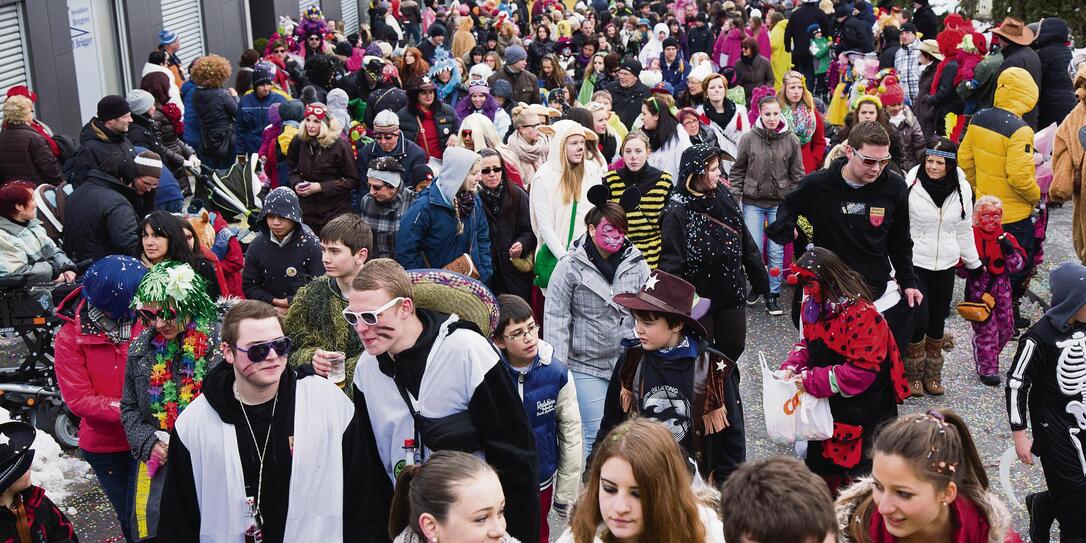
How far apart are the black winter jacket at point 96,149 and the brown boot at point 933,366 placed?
6260mm

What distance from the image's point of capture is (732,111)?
12.0m

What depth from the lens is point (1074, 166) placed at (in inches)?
376

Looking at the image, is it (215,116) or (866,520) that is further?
(215,116)

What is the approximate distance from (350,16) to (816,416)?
27.9 m

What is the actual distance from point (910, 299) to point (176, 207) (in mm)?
5659

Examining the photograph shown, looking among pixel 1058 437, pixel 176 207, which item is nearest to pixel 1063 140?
pixel 1058 437

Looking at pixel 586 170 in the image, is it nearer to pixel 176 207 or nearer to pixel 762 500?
pixel 176 207

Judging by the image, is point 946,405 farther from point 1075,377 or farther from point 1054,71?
point 1054,71

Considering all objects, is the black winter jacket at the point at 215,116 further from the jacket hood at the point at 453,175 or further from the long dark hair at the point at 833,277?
the long dark hair at the point at 833,277

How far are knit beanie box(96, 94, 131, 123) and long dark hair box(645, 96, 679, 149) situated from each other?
4.33 m

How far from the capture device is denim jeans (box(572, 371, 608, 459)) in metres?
6.47

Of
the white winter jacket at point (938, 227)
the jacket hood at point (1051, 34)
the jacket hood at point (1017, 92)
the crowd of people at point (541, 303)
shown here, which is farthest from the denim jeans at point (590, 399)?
the jacket hood at point (1051, 34)

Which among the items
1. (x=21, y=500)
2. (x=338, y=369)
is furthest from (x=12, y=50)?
(x=21, y=500)

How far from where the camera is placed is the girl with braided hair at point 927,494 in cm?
393
